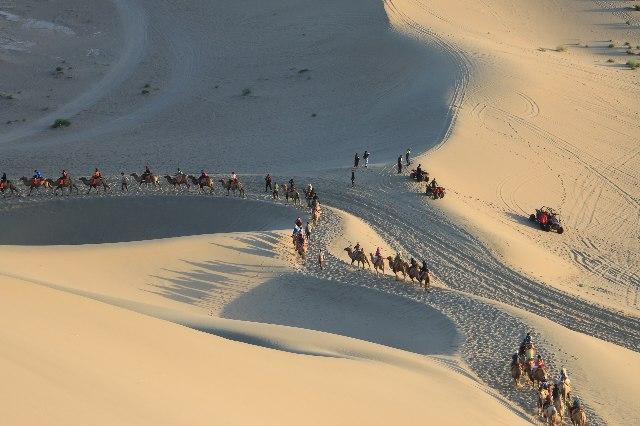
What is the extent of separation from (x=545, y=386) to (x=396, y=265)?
8.09 meters

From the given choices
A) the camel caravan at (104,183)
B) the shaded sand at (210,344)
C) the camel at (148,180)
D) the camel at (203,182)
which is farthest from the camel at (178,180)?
the shaded sand at (210,344)

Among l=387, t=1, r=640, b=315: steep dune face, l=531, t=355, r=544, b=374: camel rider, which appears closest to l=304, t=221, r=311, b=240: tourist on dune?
l=387, t=1, r=640, b=315: steep dune face

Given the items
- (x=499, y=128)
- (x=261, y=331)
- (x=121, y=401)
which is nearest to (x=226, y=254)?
(x=261, y=331)

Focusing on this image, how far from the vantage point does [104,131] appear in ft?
155

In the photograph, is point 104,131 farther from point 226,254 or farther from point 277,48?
point 226,254

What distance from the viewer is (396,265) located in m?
26.6

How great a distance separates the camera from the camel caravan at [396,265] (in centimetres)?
2619

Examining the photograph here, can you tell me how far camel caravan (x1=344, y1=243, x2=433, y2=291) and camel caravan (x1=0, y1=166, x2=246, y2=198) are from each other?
8.31 metres

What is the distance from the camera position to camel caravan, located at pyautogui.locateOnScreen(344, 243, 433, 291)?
26.2 metres

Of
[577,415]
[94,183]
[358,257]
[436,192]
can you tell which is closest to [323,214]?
[436,192]

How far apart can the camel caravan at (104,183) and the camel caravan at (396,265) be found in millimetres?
8306

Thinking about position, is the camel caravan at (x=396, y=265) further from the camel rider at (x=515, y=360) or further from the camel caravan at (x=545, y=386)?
the camel rider at (x=515, y=360)

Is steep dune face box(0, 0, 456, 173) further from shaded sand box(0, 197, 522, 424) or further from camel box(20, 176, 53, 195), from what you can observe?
shaded sand box(0, 197, 522, 424)

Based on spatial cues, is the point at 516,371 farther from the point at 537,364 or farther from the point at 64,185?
the point at 64,185
